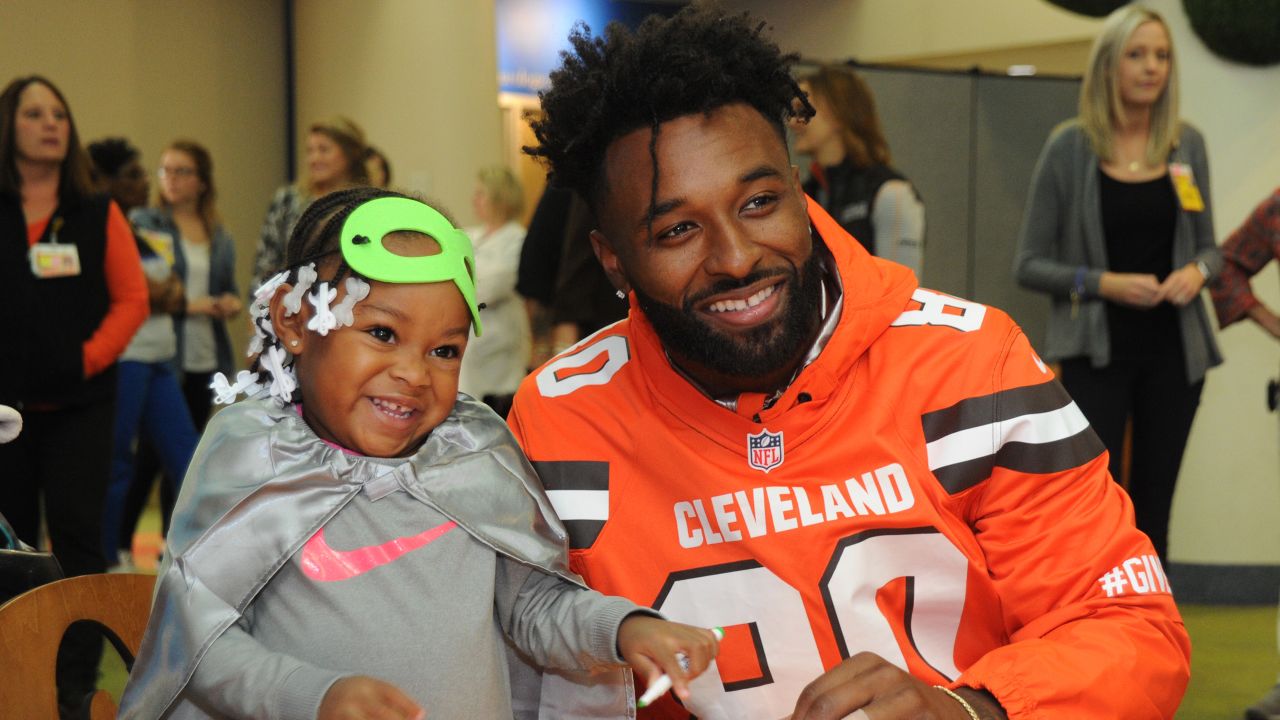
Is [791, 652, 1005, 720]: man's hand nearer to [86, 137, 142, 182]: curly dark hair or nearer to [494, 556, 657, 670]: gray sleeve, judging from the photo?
[494, 556, 657, 670]: gray sleeve

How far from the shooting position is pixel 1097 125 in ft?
14.2

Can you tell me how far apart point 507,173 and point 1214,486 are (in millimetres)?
3495

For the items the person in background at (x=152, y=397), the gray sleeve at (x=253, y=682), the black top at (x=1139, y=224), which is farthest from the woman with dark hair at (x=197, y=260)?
the gray sleeve at (x=253, y=682)

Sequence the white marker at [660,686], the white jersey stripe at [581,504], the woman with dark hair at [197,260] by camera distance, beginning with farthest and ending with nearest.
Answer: the woman with dark hair at [197,260]
the white jersey stripe at [581,504]
the white marker at [660,686]

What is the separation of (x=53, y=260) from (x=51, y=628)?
2747mm

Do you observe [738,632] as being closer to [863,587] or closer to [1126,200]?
[863,587]

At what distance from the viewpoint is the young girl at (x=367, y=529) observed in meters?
1.55

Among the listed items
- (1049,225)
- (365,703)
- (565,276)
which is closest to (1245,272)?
(1049,225)

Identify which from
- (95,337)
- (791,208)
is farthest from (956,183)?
(791,208)

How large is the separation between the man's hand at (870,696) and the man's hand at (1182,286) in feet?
10.0

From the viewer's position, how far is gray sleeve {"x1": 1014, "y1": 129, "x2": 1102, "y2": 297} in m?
4.40

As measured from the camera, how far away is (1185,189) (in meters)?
4.34

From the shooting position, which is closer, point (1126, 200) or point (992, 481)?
point (992, 481)

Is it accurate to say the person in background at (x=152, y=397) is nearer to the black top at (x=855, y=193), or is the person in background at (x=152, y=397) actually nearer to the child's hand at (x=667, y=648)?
the black top at (x=855, y=193)
